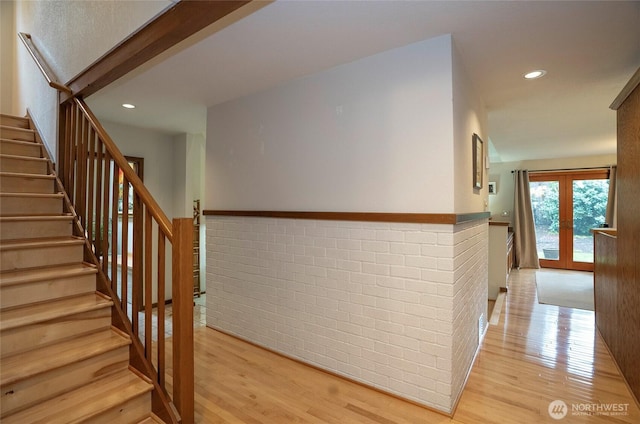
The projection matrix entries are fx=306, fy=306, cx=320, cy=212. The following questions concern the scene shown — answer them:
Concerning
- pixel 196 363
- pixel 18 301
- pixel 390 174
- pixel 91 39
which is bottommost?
pixel 196 363

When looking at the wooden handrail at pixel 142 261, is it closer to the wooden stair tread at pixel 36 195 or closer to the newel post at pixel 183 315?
the newel post at pixel 183 315

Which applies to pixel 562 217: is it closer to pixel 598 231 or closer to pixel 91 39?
pixel 598 231

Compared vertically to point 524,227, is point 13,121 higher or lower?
higher

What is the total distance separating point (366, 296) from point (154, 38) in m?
2.07

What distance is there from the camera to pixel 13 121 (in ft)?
10.1

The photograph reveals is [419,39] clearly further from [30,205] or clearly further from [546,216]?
[546,216]

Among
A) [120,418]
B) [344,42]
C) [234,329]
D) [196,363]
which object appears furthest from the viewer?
[234,329]

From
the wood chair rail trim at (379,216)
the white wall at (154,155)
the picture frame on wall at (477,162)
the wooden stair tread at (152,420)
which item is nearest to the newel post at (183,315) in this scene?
the wooden stair tread at (152,420)

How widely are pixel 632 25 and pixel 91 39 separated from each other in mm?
3496

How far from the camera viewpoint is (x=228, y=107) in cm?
310

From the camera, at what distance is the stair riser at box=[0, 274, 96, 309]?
1.75m

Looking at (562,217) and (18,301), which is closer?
(18,301)

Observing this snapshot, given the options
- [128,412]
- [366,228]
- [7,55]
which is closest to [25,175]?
[128,412]

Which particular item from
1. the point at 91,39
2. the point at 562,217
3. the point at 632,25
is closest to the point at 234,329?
the point at 91,39
